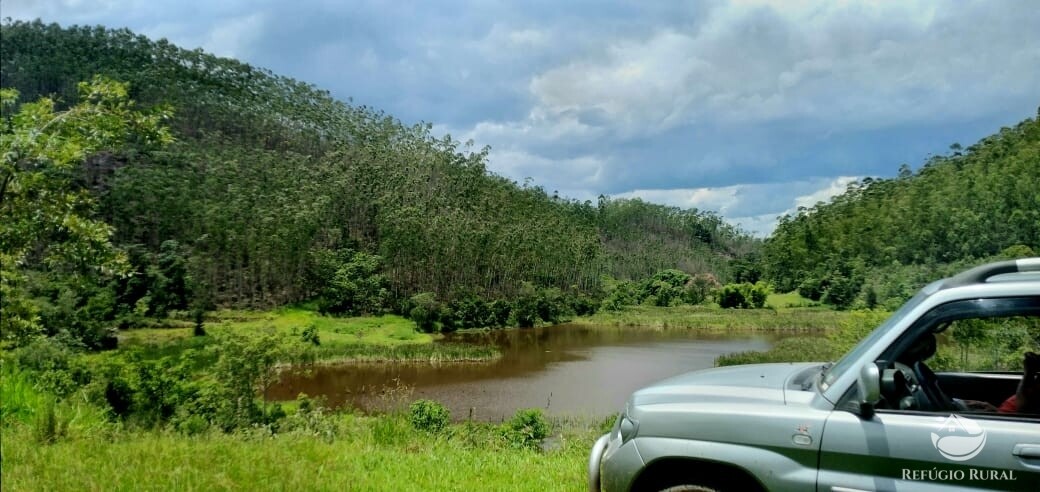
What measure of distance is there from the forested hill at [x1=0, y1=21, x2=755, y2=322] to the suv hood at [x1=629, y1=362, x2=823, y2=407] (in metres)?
30.6

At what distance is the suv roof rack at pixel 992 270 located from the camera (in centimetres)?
314

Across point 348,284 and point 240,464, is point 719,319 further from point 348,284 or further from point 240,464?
point 240,464

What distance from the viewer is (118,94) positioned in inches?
245

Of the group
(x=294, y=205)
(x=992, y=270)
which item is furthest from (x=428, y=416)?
(x=294, y=205)

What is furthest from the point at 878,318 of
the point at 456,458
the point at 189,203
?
the point at 189,203

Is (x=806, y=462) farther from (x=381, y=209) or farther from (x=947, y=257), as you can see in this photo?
(x=381, y=209)

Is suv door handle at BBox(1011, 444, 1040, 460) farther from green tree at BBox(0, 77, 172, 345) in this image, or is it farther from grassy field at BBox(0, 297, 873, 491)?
green tree at BBox(0, 77, 172, 345)

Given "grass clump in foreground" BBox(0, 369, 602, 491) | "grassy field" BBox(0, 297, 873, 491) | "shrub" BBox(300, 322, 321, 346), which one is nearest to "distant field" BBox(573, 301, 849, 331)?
"shrub" BBox(300, 322, 321, 346)

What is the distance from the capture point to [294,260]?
60.3 m

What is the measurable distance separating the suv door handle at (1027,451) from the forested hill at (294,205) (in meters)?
32.3

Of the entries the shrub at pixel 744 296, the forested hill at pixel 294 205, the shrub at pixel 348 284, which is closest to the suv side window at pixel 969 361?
the forested hill at pixel 294 205

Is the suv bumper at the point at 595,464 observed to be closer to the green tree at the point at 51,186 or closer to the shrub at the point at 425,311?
the green tree at the point at 51,186

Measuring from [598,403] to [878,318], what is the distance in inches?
361

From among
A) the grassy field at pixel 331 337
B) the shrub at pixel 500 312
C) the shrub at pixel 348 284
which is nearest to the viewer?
the grassy field at pixel 331 337
